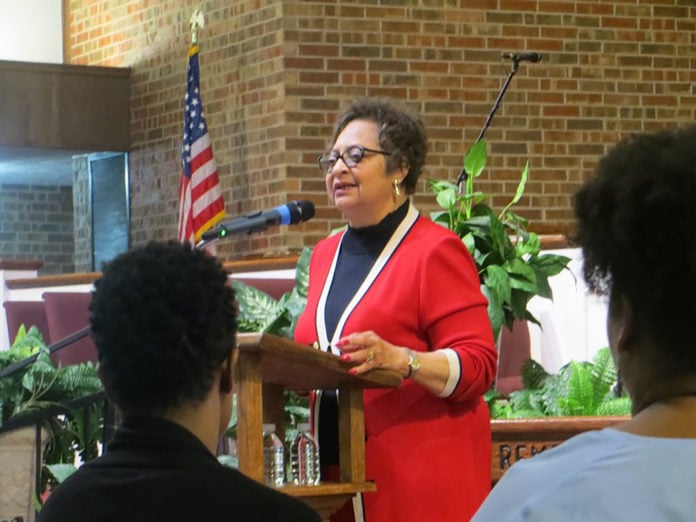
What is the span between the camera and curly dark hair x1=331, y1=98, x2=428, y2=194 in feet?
→ 8.83

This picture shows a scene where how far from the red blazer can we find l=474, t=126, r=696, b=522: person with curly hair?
144cm

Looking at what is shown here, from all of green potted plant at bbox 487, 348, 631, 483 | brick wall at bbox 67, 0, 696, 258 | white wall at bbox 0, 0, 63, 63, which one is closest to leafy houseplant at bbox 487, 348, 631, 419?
green potted plant at bbox 487, 348, 631, 483

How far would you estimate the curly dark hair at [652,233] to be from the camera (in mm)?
958

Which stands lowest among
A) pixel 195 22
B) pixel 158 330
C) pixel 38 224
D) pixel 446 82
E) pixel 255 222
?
pixel 158 330

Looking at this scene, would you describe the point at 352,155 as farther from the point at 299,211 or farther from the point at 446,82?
the point at 446,82

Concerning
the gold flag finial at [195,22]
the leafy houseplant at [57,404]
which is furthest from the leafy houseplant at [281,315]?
the gold flag finial at [195,22]

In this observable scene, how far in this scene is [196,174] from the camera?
8.21 metres

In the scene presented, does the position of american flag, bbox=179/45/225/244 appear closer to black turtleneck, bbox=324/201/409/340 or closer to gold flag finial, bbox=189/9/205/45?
gold flag finial, bbox=189/9/205/45

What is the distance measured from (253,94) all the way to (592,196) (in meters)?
7.61

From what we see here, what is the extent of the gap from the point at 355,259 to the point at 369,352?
0.38m

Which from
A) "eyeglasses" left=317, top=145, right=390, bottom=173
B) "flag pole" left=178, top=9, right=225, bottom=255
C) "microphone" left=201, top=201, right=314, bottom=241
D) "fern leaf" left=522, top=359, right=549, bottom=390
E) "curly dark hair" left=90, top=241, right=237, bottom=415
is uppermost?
"flag pole" left=178, top=9, right=225, bottom=255

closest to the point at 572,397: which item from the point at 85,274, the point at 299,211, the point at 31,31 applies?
the point at 299,211

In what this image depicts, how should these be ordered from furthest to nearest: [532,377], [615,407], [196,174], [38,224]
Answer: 1. [38,224]
2. [196,174]
3. [532,377]
4. [615,407]

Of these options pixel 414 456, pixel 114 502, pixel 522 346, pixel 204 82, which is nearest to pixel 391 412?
pixel 414 456
